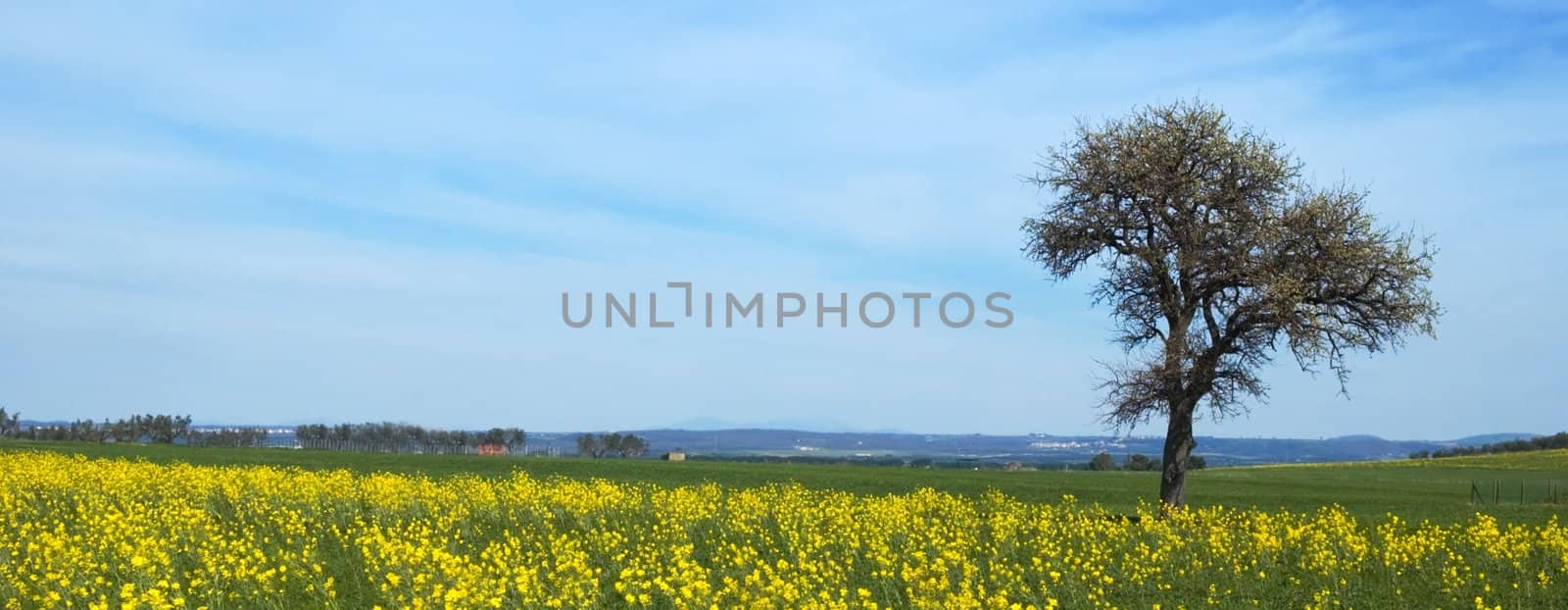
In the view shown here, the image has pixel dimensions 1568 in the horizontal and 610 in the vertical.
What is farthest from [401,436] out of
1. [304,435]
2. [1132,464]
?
[1132,464]

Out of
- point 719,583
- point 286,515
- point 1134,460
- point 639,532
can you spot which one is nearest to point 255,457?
point 286,515

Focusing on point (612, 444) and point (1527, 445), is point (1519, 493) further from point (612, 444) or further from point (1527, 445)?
point (612, 444)

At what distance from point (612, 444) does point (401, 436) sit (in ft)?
76.2

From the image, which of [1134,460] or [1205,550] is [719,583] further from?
[1134,460]

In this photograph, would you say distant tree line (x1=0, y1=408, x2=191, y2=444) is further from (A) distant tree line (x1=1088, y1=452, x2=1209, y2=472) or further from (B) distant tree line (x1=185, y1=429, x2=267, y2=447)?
(A) distant tree line (x1=1088, y1=452, x2=1209, y2=472)

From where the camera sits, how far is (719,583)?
54.5 ft

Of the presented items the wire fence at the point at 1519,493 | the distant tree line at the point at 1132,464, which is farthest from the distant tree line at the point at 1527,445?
the wire fence at the point at 1519,493

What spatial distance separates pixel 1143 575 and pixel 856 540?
460cm

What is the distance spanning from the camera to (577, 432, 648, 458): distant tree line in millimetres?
124562

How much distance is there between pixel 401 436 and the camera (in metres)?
124

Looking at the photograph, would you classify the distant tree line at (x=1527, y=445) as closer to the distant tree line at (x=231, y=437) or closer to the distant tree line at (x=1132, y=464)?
the distant tree line at (x=1132, y=464)

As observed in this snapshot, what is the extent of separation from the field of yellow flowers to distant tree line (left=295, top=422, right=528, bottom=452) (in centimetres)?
9632

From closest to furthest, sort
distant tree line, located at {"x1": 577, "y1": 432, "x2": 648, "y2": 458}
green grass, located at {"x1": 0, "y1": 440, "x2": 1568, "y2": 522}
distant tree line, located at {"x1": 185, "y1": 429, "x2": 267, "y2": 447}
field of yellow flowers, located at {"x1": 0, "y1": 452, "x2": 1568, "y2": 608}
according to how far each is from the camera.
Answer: field of yellow flowers, located at {"x1": 0, "y1": 452, "x2": 1568, "y2": 608}, green grass, located at {"x1": 0, "y1": 440, "x2": 1568, "y2": 522}, distant tree line, located at {"x1": 185, "y1": 429, "x2": 267, "y2": 447}, distant tree line, located at {"x1": 577, "y1": 432, "x2": 648, "y2": 458}

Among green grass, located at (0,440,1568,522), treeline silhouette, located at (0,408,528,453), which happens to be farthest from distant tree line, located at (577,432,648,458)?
green grass, located at (0,440,1568,522)
